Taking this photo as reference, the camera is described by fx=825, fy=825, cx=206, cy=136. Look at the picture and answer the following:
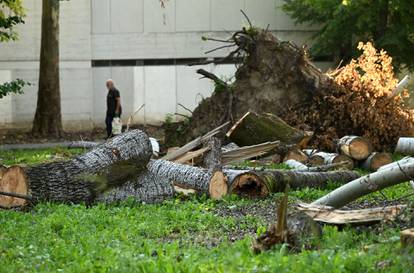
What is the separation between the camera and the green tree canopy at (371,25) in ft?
89.2

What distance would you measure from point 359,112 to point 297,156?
97.2 inches

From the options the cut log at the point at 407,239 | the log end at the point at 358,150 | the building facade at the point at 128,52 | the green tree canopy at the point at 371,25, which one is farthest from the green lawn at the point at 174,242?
the building facade at the point at 128,52

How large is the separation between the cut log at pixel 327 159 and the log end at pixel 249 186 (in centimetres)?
415

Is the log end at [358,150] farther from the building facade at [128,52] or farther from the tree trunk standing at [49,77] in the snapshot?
the building facade at [128,52]

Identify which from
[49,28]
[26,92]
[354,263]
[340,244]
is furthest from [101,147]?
[26,92]

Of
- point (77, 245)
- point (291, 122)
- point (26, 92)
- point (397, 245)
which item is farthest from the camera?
point (26, 92)

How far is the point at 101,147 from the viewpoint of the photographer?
12281mm

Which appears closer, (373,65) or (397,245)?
(397,245)

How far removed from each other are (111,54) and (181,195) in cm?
2133

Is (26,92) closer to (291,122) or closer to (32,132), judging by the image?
(32,132)

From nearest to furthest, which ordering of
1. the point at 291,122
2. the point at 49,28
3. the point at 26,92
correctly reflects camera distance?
1. the point at 291,122
2. the point at 49,28
3. the point at 26,92

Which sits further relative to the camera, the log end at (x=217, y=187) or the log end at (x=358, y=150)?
the log end at (x=358, y=150)

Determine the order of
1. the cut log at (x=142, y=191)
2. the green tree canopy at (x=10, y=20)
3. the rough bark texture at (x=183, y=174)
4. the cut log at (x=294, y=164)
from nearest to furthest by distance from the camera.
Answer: the cut log at (x=142, y=191) → the rough bark texture at (x=183, y=174) → the cut log at (x=294, y=164) → the green tree canopy at (x=10, y=20)

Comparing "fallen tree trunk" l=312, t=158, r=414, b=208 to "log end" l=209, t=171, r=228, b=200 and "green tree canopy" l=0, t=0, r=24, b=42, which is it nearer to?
"log end" l=209, t=171, r=228, b=200
